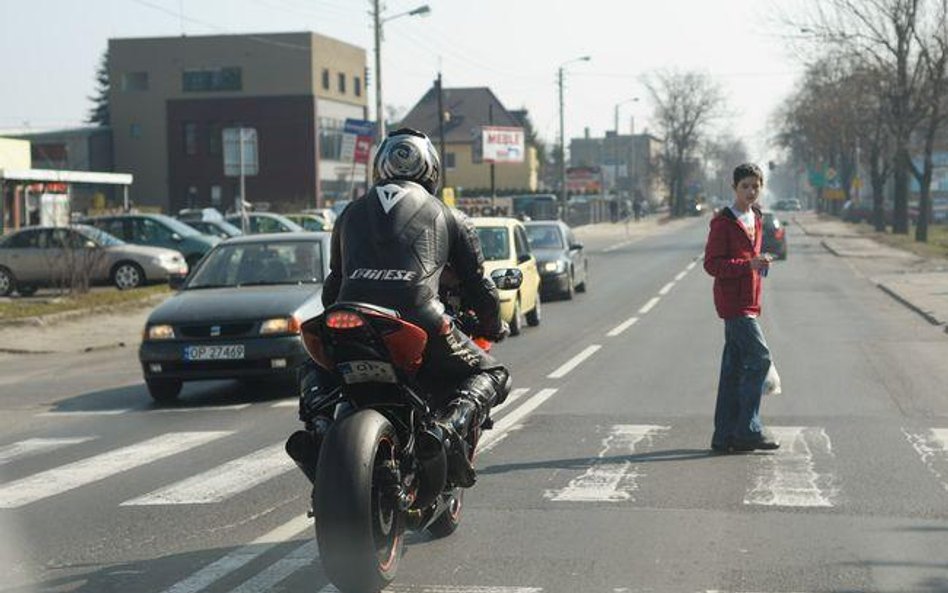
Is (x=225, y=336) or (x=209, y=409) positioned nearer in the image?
(x=209, y=409)

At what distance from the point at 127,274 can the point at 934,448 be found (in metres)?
23.6

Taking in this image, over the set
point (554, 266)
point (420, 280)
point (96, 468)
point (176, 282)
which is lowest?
point (96, 468)

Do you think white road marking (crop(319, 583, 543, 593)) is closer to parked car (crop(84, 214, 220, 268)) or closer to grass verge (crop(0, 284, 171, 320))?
grass verge (crop(0, 284, 171, 320))

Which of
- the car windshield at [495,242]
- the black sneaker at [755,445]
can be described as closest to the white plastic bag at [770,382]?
the black sneaker at [755,445]

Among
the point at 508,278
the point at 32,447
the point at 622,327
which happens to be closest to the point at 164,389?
the point at 32,447

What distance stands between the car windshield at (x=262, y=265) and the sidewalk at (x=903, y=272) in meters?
9.85

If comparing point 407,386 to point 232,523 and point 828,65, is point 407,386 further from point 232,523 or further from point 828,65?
point 828,65

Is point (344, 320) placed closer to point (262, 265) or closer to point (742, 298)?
point (742, 298)

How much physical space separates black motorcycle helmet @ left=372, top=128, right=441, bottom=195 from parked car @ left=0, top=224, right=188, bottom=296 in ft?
78.2

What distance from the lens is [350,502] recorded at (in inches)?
216

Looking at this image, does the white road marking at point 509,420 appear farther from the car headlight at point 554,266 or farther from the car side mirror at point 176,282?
the car headlight at point 554,266

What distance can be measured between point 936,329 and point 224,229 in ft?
80.5

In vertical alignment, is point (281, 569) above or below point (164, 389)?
above

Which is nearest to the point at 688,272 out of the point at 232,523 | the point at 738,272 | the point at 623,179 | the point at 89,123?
the point at 738,272
